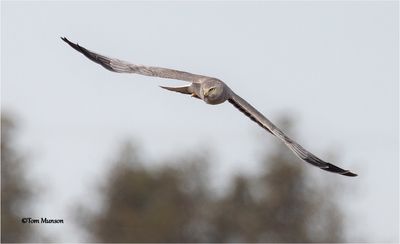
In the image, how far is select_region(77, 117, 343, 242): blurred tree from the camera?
51.5 meters

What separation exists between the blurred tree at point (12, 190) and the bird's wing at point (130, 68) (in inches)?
1039

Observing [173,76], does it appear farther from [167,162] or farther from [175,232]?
[167,162]

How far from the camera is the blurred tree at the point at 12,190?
45.9m

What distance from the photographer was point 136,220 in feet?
181

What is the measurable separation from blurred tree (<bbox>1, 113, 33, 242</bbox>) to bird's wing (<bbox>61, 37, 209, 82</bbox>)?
26.4 meters

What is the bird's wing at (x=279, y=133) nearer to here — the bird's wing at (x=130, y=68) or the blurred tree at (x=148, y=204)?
the bird's wing at (x=130, y=68)

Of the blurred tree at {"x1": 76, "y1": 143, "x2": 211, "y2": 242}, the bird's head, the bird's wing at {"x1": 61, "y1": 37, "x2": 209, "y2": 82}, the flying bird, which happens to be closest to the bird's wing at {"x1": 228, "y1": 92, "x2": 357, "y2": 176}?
the flying bird

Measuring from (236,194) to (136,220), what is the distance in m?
3.96

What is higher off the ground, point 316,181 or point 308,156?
point 316,181

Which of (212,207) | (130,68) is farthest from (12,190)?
(130,68)

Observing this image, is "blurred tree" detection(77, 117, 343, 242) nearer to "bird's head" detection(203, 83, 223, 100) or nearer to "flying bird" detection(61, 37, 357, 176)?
"flying bird" detection(61, 37, 357, 176)

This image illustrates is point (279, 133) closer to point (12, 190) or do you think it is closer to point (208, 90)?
point (208, 90)

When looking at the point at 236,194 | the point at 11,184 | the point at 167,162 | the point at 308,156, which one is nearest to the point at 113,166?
the point at 167,162

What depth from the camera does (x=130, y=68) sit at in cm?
1867
